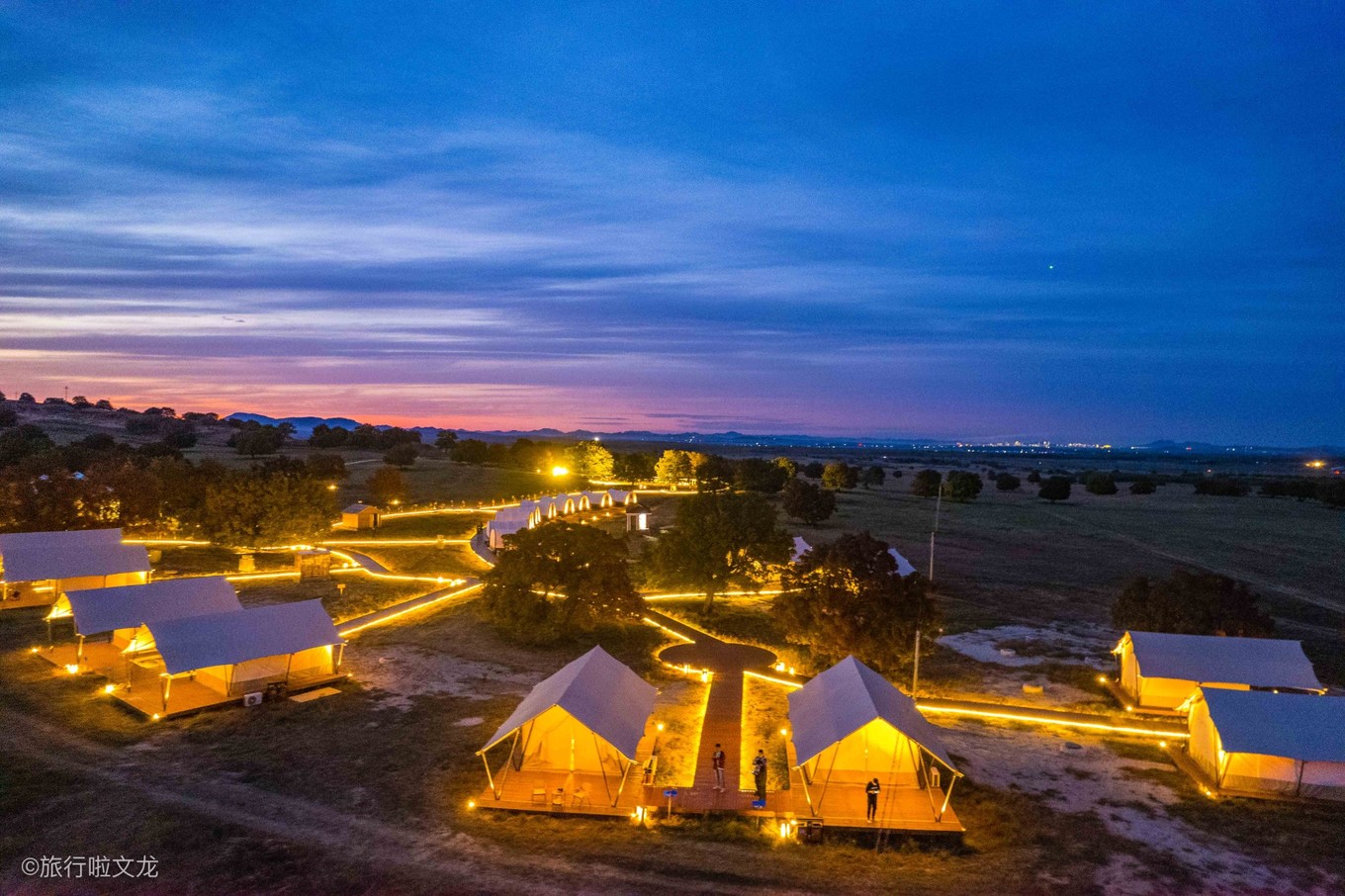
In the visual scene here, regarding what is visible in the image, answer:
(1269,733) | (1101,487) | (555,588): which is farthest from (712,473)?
(1269,733)

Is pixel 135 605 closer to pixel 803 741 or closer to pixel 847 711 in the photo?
pixel 803 741

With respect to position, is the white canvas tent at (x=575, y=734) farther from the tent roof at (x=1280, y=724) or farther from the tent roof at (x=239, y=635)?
the tent roof at (x=1280, y=724)

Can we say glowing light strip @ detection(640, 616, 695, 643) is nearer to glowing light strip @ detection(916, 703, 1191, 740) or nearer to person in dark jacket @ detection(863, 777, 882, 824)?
glowing light strip @ detection(916, 703, 1191, 740)

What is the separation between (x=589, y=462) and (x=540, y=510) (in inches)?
1761

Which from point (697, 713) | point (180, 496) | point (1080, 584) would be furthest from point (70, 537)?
point (1080, 584)

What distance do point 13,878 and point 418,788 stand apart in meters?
7.69

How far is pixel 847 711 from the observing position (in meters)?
19.7

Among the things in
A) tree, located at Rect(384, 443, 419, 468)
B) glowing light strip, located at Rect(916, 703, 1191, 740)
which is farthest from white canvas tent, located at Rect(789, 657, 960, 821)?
tree, located at Rect(384, 443, 419, 468)

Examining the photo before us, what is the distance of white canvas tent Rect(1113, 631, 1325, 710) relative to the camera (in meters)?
24.7

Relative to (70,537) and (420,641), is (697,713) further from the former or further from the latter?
(70,537)

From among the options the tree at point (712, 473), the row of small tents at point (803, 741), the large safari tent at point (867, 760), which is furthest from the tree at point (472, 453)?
the large safari tent at point (867, 760)

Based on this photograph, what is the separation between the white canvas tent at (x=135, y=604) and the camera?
2639cm

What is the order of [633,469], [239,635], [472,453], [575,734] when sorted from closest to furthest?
[575,734]
[239,635]
[633,469]
[472,453]

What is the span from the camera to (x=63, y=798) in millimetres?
17406
